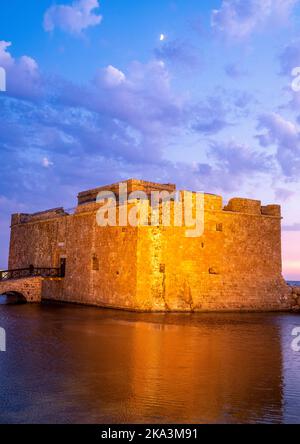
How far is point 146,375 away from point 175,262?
10.6m

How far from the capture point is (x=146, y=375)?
21.2ft

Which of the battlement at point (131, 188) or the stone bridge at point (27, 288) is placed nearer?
the stone bridge at point (27, 288)

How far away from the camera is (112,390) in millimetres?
5574

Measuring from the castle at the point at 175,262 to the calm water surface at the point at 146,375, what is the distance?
485 centimetres

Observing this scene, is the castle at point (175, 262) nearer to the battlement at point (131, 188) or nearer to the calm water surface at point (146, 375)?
the battlement at point (131, 188)

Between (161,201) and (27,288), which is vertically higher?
(161,201)

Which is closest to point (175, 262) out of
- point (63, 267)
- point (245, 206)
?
point (245, 206)

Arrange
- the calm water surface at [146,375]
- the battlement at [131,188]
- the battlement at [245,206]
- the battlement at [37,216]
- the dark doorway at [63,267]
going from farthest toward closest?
the battlement at [37,216], the dark doorway at [63,267], the battlement at [131,188], the battlement at [245,206], the calm water surface at [146,375]

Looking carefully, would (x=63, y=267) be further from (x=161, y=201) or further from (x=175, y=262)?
(x=175, y=262)

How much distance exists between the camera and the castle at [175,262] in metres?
16.9

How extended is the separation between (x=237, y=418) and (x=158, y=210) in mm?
12911

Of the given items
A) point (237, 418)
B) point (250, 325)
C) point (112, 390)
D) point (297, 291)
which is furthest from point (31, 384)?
point (297, 291)

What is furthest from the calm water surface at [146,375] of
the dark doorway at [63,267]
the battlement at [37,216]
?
the battlement at [37,216]

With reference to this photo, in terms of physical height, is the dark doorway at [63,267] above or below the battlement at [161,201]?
below
